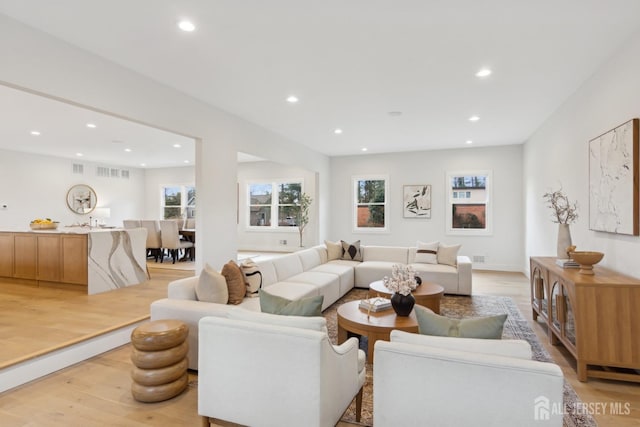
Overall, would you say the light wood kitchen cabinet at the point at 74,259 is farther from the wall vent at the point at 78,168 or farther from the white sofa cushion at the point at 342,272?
the wall vent at the point at 78,168

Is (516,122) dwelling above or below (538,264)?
above

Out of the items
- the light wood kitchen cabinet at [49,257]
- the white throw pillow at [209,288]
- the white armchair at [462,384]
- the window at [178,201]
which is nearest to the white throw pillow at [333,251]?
the white throw pillow at [209,288]

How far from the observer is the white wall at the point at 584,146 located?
2.88 metres

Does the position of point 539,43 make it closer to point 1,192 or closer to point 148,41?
point 148,41

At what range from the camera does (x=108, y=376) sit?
2.82 m

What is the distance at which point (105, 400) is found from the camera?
2.45m

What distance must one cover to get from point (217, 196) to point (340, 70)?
240cm

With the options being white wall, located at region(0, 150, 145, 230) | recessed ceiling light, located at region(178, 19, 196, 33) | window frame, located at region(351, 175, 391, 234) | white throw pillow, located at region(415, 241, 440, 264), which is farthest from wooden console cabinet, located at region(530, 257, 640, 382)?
white wall, located at region(0, 150, 145, 230)

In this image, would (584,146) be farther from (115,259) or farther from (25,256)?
(25,256)

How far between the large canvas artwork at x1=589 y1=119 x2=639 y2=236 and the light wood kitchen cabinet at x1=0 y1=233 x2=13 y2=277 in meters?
8.24

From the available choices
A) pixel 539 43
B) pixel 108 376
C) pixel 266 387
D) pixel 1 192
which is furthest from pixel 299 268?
pixel 1 192

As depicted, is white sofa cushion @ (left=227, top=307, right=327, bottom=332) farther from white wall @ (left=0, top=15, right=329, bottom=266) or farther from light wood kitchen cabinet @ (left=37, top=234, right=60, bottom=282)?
light wood kitchen cabinet @ (left=37, top=234, right=60, bottom=282)

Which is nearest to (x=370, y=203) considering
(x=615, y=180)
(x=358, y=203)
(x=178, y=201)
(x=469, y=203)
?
(x=358, y=203)

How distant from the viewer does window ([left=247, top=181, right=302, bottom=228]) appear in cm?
986
